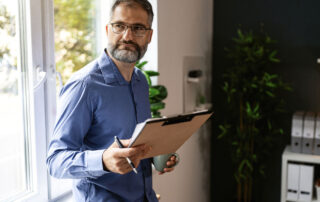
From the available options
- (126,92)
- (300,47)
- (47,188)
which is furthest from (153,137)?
(300,47)

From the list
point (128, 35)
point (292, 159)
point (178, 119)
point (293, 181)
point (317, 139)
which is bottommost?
point (293, 181)

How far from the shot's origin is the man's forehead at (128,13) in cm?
137

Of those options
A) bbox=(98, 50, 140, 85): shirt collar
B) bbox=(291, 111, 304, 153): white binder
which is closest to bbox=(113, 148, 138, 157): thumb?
bbox=(98, 50, 140, 85): shirt collar

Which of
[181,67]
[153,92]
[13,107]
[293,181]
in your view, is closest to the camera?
[13,107]

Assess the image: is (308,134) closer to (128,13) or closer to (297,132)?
(297,132)

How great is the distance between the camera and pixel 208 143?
3428 mm

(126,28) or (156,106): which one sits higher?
(126,28)

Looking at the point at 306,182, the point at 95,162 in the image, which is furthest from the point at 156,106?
the point at 306,182

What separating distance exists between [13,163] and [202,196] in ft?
7.10

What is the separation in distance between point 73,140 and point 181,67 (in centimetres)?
157

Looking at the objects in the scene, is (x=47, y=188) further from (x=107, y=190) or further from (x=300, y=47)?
(x=300, y=47)

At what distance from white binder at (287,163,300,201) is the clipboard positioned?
178 centimetres

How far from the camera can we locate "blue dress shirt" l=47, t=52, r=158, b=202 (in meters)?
1.21

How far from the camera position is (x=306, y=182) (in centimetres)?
277
